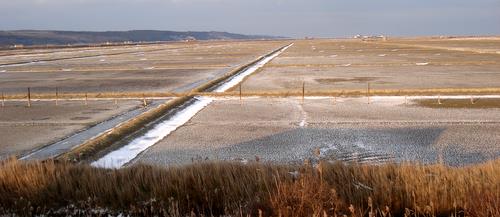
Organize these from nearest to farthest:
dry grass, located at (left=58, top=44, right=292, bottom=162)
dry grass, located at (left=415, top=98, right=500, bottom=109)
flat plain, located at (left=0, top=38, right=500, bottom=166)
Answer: flat plain, located at (left=0, top=38, right=500, bottom=166)
dry grass, located at (left=58, top=44, right=292, bottom=162)
dry grass, located at (left=415, top=98, right=500, bottom=109)

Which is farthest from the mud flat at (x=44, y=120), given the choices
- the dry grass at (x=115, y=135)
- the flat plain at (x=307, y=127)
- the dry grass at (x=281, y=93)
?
the dry grass at (x=281, y=93)

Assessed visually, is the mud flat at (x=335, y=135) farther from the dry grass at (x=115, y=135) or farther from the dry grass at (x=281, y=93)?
the dry grass at (x=281, y=93)

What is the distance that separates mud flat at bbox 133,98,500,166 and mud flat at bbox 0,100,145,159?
2.53m

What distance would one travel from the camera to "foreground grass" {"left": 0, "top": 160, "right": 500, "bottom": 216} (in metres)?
6.00

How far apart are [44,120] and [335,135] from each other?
793 centimetres

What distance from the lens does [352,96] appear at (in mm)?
18844

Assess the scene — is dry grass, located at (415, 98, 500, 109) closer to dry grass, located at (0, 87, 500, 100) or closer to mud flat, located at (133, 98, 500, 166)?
mud flat, located at (133, 98, 500, 166)

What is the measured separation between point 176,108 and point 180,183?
33.8 ft

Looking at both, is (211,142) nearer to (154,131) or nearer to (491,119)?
(154,131)

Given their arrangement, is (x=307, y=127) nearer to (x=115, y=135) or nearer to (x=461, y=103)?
(x=115, y=135)

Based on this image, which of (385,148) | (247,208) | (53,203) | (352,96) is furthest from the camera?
(352,96)

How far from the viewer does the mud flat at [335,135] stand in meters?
10.0

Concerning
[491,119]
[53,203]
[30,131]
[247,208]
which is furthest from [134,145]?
[491,119]

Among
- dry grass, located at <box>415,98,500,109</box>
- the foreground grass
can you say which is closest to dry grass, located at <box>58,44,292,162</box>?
the foreground grass
